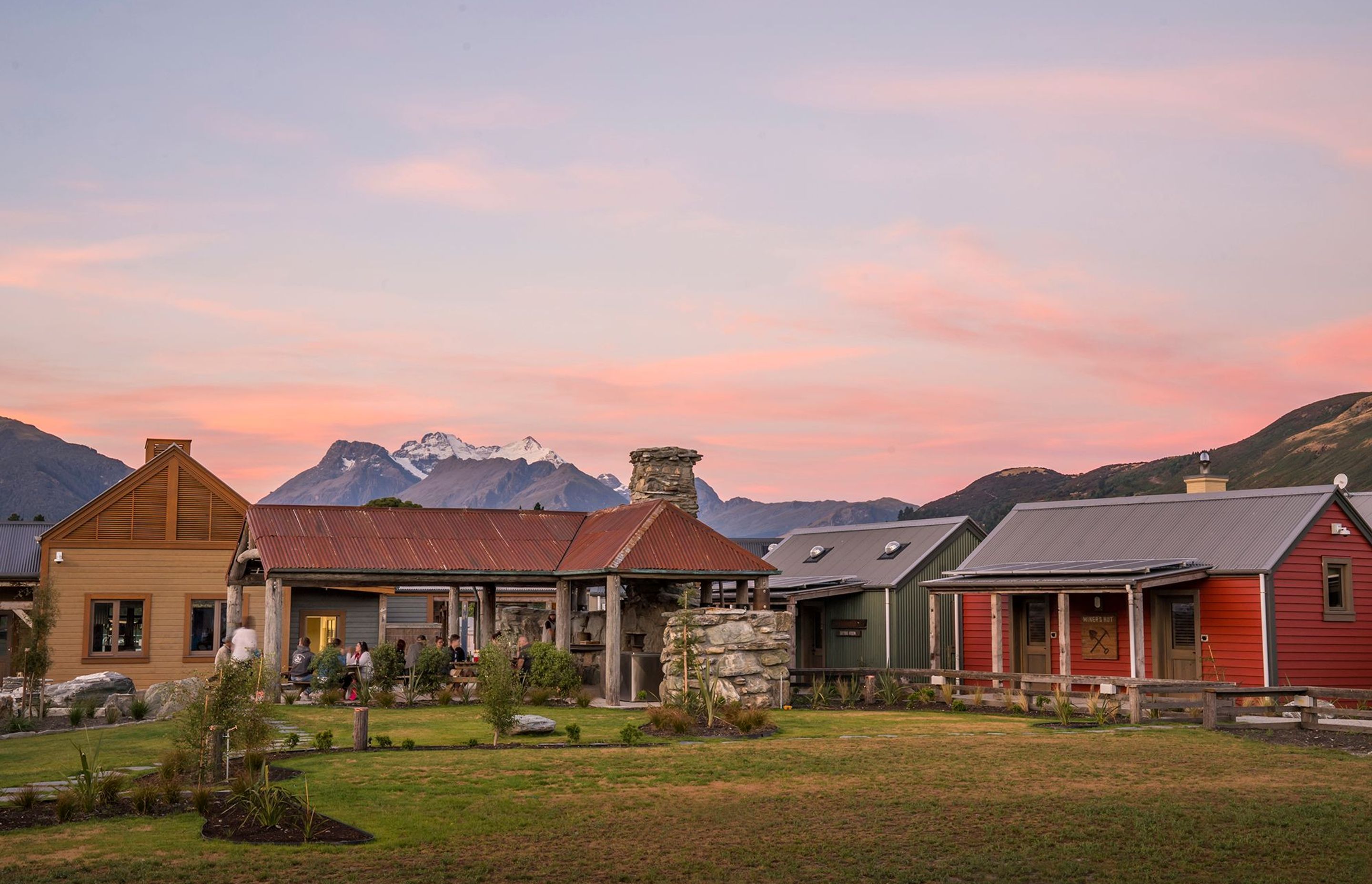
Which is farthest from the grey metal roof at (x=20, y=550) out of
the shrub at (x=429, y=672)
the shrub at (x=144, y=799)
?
the shrub at (x=144, y=799)

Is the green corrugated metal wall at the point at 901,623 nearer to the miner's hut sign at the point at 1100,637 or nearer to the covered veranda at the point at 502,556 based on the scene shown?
the miner's hut sign at the point at 1100,637

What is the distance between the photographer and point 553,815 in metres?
13.0

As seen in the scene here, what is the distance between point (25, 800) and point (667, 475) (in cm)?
2149

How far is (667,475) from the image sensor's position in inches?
1318

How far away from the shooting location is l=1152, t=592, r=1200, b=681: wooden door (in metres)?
28.3

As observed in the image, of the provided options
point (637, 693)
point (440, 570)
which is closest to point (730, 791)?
point (637, 693)

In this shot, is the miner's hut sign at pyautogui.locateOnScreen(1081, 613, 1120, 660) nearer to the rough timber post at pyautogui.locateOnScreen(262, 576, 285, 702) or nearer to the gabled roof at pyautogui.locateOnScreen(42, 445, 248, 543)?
the rough timber post at pyautogui.locateOnScreen(262, 576, 285, 702)

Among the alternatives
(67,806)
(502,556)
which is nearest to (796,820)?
(67,806)

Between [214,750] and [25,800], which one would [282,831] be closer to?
[214,750]

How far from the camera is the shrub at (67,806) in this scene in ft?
41.3

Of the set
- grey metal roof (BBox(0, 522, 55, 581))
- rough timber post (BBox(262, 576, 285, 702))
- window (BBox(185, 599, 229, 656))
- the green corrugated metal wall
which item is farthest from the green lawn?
grey metal roof (BBox(0, 522, 55, 581))

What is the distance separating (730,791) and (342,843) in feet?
15.2

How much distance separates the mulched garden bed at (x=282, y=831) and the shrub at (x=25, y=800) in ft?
6.42

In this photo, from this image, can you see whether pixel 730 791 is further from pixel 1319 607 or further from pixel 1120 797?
pixel 1319 607
